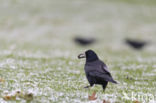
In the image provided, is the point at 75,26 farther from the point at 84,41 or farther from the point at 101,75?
the point at 101,75

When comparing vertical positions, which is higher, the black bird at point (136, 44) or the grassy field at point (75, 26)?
the grassy field at point (75, 26)

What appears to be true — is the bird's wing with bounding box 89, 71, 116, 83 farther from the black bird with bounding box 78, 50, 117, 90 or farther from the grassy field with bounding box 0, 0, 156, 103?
the grassy field with bounding box 0, 0, 156, 103

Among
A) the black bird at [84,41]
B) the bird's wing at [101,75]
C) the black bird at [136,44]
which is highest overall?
the bird's wing at [101,75]

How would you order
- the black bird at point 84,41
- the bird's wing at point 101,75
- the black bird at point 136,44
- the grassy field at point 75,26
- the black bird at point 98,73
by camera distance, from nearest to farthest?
1. the bird's wing at point 101,75
2. the black bird at point 98,73
3. the grassy field at point 75,26
4. the black bird at point 136,44
5. the black bird at point 84,41

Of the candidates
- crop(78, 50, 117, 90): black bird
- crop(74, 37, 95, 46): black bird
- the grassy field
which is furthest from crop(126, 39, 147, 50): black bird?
crop(78, 50, 117, 90): black bird

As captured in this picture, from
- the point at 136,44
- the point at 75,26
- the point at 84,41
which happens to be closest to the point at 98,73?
the point at 136,44

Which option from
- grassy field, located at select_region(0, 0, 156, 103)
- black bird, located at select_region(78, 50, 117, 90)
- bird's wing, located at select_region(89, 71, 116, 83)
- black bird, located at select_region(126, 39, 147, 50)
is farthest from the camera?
black bird, located at select_region(126, 39, 147, 50)

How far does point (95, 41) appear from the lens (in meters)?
58.5

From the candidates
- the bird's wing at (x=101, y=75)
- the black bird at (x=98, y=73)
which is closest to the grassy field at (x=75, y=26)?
the black bird at (x=98, y=73)

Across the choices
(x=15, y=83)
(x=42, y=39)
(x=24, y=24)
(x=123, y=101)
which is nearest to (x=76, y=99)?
(x=123, y=101)

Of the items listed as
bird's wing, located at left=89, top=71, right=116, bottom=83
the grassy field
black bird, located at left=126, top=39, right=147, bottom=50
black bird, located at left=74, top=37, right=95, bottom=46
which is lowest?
black bird, located at left=126, top=39, right=147, bottom=50

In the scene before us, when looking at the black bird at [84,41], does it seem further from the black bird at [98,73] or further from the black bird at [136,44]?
the black bird at [98,73]

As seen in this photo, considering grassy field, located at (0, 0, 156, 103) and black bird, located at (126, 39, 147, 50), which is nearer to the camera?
grassy field, located at (0, 0, 156, 103)

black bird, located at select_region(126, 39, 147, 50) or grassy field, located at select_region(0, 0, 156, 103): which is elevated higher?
grassy field, located at select_region(0, 0, 156, 103)
